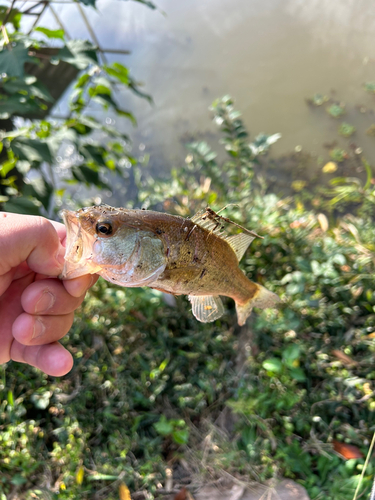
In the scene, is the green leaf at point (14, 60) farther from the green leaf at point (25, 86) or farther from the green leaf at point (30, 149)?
the green leaf at point (30, 149)

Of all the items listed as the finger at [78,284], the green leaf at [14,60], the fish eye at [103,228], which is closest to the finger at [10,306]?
the finger at [78,284]

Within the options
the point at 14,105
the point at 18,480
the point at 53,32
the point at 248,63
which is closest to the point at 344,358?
the point at 18,480

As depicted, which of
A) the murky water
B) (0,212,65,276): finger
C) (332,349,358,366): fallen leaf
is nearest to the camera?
(0,212,65,276): finger

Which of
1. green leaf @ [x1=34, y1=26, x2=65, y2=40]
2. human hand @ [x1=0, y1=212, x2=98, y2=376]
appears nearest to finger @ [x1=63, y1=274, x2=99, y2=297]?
human hand @ [x1=0, y1=212, x2=98, y2=376]

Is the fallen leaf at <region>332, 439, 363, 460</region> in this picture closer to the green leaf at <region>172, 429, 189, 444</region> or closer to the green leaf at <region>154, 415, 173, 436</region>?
the green leaf at <region>172, 429, 189, 444</region>

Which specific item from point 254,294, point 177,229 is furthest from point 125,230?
point 254,294
